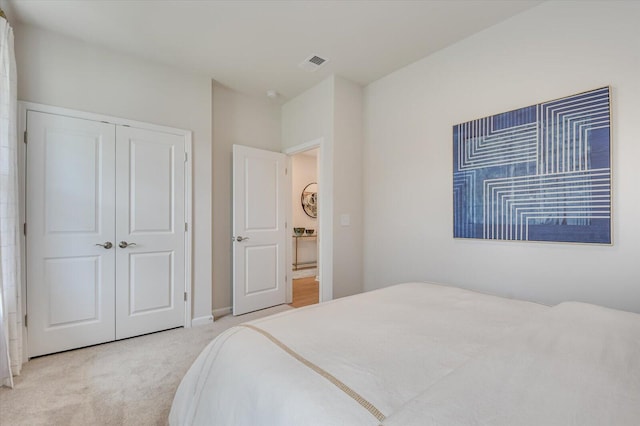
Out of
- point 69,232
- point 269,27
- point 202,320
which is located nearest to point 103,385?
point 202,320

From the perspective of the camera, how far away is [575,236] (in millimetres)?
1849

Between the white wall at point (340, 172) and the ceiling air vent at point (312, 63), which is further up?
the ceiling air vent at point (312, 63)

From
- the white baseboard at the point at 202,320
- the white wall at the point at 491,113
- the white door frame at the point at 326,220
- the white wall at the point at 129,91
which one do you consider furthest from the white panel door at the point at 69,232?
the white wall at the point at 491,113

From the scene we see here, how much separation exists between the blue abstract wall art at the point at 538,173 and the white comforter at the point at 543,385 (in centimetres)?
104

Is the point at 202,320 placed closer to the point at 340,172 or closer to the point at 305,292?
the point at 305,292

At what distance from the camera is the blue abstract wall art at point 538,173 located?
177cm

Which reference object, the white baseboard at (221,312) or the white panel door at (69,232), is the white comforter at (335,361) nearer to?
the white panel door at (69,232)

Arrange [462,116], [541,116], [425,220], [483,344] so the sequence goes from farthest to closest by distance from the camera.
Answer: [425,220], [462,116], [541,116], [483,344]

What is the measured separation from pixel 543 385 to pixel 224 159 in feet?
11.0

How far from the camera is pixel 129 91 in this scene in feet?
8.89

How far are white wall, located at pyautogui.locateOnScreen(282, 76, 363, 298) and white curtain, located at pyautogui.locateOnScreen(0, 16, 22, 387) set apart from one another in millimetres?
2402

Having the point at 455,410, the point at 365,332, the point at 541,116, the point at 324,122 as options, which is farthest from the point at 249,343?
the point at 324,122

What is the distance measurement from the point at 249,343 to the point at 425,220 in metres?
2.10

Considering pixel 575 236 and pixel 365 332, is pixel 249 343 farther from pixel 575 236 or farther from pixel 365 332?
pixel 575 236
